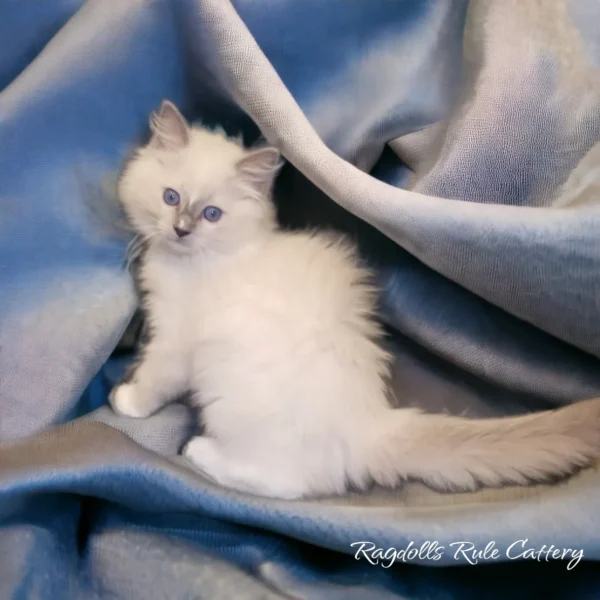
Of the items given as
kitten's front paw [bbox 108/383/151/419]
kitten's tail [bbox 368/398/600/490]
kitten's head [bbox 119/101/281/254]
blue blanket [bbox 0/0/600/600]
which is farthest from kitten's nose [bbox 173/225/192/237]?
kitten's tail [bbox 368/398/600/490]

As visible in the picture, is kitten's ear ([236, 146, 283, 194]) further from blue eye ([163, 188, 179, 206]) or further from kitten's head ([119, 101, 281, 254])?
blue eye ([163, 188, 179, 206])

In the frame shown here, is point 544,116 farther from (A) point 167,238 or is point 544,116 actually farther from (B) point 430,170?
A: (A) point 167,238

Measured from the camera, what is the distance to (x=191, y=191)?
42.8 inches

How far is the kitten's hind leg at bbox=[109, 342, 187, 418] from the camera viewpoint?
3.48 ft

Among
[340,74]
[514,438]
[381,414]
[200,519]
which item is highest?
[340,74]

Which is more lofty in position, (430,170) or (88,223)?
(430,170)

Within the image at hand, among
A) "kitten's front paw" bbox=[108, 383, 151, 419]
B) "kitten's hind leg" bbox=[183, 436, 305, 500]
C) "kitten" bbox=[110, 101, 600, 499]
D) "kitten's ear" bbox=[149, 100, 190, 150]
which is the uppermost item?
"kitten's ear" bbox=[149, 100, 190, 150]

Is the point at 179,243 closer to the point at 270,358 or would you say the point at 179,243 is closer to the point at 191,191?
the point at 191,191

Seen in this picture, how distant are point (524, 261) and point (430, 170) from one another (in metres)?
0.25

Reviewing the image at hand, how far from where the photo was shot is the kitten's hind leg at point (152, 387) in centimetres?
106

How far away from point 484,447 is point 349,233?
510 mm

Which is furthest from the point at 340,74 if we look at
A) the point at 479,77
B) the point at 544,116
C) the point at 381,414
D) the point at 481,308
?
the point at 381,414

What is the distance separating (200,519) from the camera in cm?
89

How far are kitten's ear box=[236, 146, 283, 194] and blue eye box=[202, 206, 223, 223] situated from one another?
8cm
